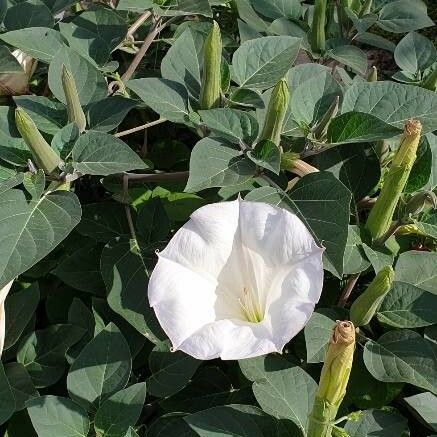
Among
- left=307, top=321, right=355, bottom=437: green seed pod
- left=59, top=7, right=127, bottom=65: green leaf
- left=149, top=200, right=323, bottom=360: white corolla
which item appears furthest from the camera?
left=59, top=7, right=127, bottom=65: green leaf

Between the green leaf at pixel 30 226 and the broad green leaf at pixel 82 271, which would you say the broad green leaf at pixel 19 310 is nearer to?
the broad green leaf at pixel 82 271

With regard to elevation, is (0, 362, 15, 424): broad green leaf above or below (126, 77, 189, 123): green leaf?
below

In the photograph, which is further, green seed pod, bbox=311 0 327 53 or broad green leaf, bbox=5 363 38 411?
green seed pod, bbox=311 0 327 53

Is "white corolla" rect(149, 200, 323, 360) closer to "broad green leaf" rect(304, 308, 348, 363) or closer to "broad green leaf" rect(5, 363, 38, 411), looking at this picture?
"broad green leaf" rect(304, 308, 348, 363)

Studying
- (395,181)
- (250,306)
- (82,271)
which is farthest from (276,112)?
(82,271)

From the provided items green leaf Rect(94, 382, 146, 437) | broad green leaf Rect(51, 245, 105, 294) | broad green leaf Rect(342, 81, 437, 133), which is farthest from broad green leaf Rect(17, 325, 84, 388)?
broad green leaf Rect(342, 81, 437, 133)

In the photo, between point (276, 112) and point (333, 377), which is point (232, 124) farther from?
point (333, 377)

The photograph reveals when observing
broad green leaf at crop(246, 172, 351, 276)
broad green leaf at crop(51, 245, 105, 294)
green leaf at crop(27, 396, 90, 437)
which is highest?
broad green leaf at crop(246, 172, 351, 276)

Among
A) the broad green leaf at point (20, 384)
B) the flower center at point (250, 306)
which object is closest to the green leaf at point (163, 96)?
the flower center at point (250, 306)
